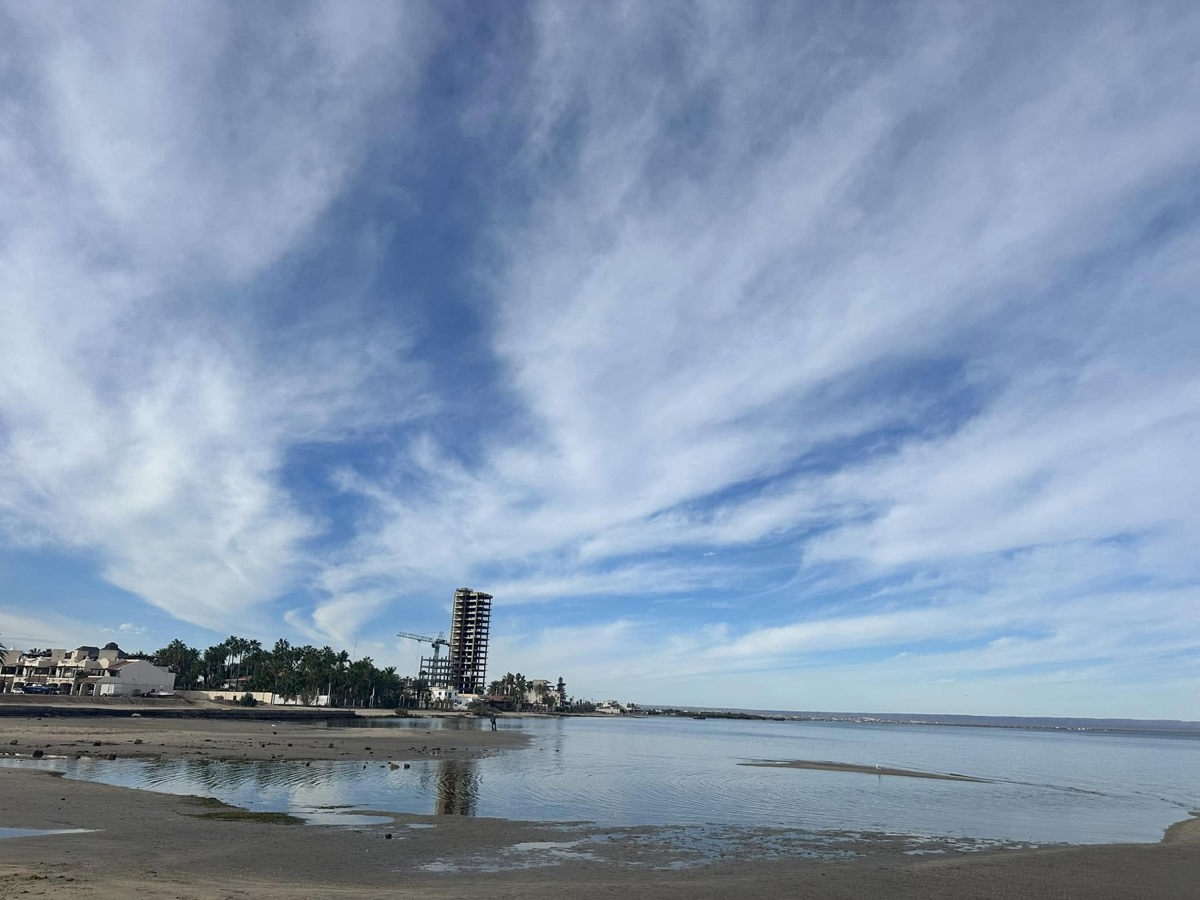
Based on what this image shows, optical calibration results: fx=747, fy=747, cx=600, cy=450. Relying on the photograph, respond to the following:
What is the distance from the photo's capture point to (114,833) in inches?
1105

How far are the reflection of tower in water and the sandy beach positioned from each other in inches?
144

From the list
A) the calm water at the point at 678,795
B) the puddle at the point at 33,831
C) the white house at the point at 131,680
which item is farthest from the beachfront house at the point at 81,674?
the puddle at the point at 33,831

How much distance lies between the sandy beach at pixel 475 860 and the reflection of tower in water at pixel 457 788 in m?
3.66

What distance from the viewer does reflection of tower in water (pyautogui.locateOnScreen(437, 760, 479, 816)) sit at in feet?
135

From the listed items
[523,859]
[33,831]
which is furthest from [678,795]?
[33,831]

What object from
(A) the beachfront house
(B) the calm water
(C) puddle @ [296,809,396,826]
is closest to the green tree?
(A) the beachfront house

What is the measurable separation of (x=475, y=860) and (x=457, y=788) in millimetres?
24126

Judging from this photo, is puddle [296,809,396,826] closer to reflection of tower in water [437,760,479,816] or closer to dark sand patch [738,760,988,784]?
reflection of tower in water [437,760,479,816]

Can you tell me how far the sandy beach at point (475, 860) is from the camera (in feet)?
72.4

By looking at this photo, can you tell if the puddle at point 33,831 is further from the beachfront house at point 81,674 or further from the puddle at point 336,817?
the beachfront house at point 81,674

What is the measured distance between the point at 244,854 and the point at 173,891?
7.52m

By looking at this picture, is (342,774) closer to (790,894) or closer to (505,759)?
(505,759)

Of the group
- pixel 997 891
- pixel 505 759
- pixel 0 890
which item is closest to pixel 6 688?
pixel 505 759

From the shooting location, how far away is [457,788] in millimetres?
50406
